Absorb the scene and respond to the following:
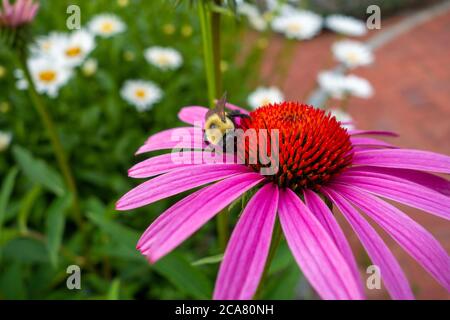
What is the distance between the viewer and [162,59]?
1.83 metres

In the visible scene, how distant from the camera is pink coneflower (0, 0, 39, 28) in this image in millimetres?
1041

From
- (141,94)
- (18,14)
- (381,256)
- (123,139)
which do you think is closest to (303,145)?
(381,256)

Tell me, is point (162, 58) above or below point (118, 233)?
above

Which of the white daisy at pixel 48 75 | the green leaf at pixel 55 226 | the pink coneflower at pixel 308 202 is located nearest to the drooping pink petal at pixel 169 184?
the pink coneflower at pixel 308 202

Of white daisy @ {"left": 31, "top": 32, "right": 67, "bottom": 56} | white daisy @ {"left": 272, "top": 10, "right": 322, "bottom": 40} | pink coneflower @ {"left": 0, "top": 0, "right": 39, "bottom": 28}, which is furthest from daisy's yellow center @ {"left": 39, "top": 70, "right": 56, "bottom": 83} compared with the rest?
white daisy @ {"left": 272, "top": 10, "right": 322, "bottom": 40}

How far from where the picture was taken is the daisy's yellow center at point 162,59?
182 centimetres

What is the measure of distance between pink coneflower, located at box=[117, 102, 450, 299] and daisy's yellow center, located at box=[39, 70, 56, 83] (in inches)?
41.5

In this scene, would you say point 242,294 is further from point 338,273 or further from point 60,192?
Answer: point 60,192

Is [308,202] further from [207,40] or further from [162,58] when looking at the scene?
[162,58]

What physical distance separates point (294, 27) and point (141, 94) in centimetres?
86

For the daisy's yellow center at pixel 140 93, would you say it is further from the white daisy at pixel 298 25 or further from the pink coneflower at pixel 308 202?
the pink coneflower at pixel 308 202

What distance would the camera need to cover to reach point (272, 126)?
62 centimetres

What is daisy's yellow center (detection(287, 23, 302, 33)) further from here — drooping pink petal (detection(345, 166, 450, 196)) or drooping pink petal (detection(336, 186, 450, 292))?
drooping pink petal (detection(336, 186, 450, 292))

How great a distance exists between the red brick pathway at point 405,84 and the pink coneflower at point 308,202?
1.34 meters
